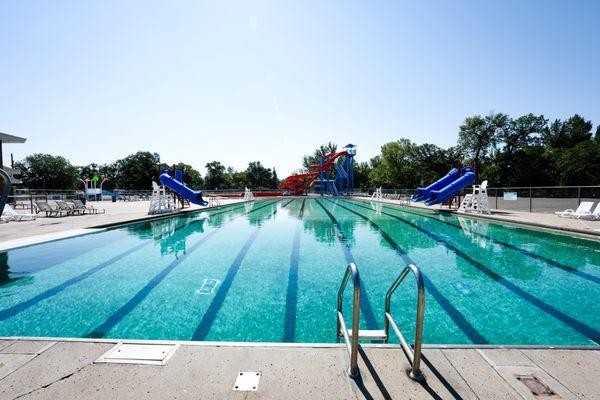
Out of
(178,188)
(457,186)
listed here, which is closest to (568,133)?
(457,186)

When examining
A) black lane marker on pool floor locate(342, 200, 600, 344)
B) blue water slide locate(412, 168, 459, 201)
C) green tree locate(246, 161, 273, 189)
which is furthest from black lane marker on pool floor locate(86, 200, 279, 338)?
green tree locate(246, 161, 273, 189)

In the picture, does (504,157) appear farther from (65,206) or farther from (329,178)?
(65,206)

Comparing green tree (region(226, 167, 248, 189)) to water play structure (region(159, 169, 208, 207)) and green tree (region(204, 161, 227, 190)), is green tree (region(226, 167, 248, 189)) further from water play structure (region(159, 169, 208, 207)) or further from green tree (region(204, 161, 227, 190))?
water play structure (region(159, 169, 208, 207))

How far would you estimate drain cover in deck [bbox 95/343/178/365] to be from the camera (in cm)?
239

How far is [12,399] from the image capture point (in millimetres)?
1960

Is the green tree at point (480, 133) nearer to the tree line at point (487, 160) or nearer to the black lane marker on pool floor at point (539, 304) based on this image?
the tree line at point (487, 160)

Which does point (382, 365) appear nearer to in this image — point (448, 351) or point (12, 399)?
point (448, 351)

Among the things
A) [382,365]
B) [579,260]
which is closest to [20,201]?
[382,365]

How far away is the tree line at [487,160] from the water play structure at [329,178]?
11465mm

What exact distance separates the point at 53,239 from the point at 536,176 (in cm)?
5465

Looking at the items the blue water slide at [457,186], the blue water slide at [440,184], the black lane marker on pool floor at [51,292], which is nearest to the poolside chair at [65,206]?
the black lane marker on pool floor at [51,292]

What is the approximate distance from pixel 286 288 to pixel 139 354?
2899mm

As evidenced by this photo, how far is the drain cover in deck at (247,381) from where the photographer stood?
2029 mm

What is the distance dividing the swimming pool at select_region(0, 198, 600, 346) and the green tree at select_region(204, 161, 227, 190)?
264 ft
